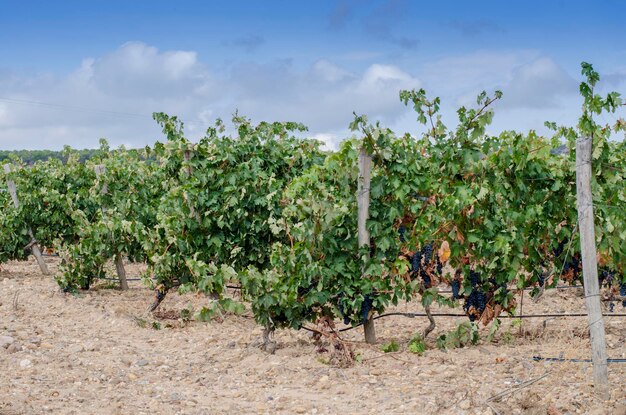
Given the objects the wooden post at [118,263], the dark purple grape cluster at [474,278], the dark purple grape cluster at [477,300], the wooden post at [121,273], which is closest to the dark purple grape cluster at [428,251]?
the dark purple grape cluster at [474,278]

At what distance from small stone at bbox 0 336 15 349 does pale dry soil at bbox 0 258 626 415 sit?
22 millimetres

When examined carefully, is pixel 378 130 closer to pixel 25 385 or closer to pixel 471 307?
pixel 471 307

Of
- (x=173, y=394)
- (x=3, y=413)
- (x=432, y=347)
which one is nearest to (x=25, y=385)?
(x=3, y=413)

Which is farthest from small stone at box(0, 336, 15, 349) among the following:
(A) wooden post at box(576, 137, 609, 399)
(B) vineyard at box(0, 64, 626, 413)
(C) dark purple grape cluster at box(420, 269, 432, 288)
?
(A) wooden post at box(576, 137, 609, 399)

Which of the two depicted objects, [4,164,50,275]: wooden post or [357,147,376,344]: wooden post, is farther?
A: [4,164,50,275]: wooden post

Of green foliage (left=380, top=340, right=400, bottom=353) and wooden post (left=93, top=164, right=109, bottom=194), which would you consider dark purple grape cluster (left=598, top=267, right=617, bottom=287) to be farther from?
wooden post (left=93, top=164, right=109, bottom=194)

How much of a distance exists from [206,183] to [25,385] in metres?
3.16

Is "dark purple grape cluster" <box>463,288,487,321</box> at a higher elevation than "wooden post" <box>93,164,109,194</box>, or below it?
below

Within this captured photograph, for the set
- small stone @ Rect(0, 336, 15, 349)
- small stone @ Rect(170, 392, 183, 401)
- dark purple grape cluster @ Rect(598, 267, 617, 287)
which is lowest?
small stone @ Rect(170, 392, 183, 401)

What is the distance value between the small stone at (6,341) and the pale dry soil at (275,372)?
0.07ft

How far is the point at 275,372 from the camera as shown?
6246 mm

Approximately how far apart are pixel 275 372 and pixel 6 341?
302 cm

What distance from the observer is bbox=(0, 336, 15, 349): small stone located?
288 inches

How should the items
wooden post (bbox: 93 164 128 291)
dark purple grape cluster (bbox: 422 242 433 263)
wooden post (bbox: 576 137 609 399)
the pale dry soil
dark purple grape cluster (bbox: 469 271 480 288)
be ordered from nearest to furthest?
wooden post (bbox: 576 137 609 399) → the pale dry soil → dark purple grape cluster (bbox: 422 242 433 263) → dark purple grape cluster (bbox: 469 271 480 288) → wooden post (bbox: 93 164 128 291)
